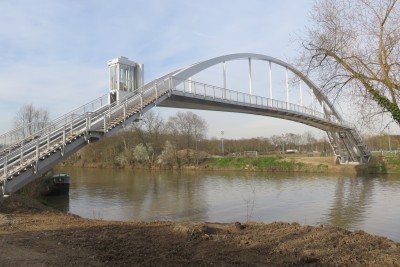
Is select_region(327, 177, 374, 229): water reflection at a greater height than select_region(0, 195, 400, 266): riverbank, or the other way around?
select_region(0, 195, 400, 266): riverbank

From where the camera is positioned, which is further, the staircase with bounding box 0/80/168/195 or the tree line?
the tree line

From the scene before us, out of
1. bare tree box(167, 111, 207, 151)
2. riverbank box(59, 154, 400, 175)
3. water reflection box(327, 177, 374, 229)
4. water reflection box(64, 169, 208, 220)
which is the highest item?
bare tree box(167, 111, 207, 151)

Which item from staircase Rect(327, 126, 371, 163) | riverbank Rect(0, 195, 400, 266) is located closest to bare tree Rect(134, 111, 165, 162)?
staircase Rect(327, 126, 371, 163)

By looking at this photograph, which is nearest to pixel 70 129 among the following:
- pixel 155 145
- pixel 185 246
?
pixel 185 246

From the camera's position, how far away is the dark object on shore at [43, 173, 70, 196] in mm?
25969

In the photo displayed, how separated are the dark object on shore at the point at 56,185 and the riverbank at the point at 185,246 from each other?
1664cm

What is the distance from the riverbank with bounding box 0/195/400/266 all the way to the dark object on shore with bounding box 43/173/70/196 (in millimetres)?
16644

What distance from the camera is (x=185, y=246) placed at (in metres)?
7.51

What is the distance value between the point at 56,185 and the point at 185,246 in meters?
20.9

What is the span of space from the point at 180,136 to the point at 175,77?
145 ft

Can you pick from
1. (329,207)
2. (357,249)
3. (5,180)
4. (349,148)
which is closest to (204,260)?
(357,249)

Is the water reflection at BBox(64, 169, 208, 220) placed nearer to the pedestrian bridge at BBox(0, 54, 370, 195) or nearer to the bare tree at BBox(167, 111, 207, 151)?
the pedestrian bridge at BBox(0, 54, 370, 195)

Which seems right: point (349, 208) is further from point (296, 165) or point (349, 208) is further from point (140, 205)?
point (296, 165)

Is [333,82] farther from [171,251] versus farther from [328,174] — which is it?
[328,174]
